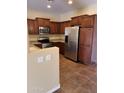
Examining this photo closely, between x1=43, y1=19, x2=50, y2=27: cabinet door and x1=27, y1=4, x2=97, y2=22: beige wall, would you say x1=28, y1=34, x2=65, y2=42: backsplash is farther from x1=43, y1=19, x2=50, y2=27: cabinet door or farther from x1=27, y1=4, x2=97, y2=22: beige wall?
x1=27, y1=4, x2=97, y2=22: beige wall

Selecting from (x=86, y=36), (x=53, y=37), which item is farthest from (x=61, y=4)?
(x=53, y=37)

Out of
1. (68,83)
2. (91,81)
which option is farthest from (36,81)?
(91,81)

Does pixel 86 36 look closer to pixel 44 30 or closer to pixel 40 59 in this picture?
pixel 44 30

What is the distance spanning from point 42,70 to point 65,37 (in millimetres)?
4095

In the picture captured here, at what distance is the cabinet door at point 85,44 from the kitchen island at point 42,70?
8.26 ft

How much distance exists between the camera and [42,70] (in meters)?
2.77

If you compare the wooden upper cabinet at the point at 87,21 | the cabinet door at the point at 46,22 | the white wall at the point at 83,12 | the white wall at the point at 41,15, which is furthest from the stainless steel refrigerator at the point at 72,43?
the white wall at the point at 41,15

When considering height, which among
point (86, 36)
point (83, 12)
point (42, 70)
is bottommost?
point (42, 70)
